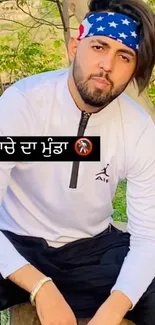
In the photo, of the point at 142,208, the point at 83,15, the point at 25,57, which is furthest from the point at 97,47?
the point at 25,57

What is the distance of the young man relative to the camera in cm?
191

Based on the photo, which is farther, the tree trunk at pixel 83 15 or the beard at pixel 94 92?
the tree trunk at pixel 83 15

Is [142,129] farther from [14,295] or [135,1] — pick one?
[14,295]

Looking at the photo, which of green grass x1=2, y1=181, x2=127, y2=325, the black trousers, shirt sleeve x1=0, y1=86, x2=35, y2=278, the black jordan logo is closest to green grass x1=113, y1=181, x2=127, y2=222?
green grass x1=2, y1=181, x2=127, y2=325

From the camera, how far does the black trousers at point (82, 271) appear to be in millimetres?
1951

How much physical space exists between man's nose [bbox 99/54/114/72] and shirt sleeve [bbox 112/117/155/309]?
0.83ft

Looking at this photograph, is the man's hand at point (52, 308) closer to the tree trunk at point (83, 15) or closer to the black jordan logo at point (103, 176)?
the black jordan logo at point (103, 176)

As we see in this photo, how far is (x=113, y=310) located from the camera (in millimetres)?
1796

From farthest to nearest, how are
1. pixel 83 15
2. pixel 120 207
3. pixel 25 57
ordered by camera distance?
pixel 25 57 < pixel 120 207 < pixel 83 15

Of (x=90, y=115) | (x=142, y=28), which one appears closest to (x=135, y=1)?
(x=142, y=28)

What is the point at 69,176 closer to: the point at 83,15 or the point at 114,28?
the point at 114,28

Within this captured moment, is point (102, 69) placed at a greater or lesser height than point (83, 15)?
lesser

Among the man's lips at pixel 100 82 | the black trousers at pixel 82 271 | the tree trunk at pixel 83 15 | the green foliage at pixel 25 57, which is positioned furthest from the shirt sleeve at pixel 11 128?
the green foliage at pixel 25 57

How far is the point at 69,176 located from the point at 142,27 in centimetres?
55
